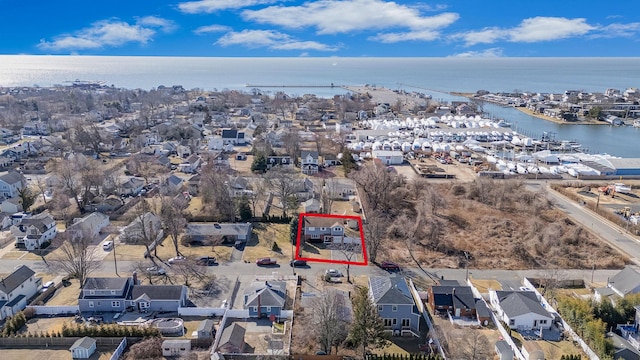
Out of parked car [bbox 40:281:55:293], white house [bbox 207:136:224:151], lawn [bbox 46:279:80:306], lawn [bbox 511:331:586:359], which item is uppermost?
white house [bbox 207:136:224:151]

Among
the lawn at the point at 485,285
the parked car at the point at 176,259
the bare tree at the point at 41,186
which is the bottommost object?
the lawn at the point at 485,285

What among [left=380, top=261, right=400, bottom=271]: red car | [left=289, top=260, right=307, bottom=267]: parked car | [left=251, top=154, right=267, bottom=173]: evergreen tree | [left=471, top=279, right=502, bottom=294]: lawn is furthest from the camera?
[left=251, top=154, right=267, bottom=173]: evergreen tree

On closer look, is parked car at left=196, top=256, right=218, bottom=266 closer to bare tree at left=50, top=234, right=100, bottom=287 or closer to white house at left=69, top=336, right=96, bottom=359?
bare tree at left=50, top=234, right=100, bottom=287

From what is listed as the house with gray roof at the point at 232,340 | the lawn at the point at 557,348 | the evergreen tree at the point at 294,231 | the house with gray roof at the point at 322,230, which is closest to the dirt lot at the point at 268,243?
the evergreen tree at the point at 294,231

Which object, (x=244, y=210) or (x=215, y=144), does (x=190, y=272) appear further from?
(x=215, y=144)

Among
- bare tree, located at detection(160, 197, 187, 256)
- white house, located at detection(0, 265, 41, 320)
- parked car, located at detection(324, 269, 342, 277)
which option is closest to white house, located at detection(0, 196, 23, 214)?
bare tree, located at detection(160, 197, 187, 256)

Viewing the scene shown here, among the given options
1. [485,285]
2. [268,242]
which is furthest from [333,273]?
[485,285]

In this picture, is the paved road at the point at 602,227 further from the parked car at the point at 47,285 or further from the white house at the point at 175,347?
the parked car at the point at 47,285
